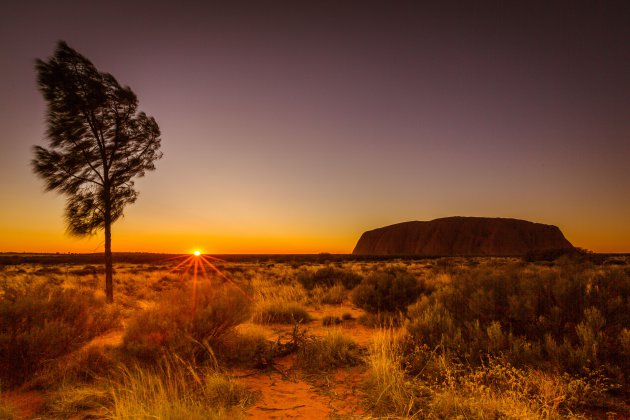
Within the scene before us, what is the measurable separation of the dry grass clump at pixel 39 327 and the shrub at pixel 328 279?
991 centimetres

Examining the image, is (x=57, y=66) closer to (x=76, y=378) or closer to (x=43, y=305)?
(x=43, y=305)

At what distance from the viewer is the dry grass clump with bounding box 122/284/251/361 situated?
4919 mm

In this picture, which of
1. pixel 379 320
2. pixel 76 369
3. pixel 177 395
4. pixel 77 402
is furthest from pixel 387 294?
pixel 77 402

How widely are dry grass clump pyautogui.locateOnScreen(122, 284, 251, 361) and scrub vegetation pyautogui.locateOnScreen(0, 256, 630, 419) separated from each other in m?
0.02

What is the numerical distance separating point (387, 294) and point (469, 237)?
104 m

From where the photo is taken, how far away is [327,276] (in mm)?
16203

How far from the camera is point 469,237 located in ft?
345

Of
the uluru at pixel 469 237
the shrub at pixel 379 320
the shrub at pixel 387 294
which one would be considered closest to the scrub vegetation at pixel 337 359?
the shrub at pixel 379 320

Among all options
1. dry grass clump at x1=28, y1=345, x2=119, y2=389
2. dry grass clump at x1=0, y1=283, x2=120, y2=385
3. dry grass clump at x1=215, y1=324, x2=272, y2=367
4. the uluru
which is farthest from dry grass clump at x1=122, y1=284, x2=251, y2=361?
the uluru

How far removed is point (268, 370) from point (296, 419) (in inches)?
61.1

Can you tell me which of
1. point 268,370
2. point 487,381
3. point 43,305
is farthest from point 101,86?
point 487,381

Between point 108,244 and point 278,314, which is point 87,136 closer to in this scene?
point 108,244

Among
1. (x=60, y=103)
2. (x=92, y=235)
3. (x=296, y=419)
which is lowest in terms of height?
(x=296, y=419)

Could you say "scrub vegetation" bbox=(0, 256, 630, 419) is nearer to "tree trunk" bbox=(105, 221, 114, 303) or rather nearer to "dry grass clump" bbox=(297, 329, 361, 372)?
"dry grass clump" bbox=(297, 329, 361, 372)
